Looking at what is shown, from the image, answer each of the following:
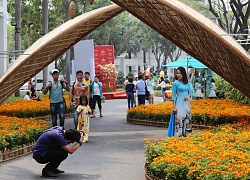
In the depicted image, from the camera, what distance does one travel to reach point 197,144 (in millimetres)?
9625

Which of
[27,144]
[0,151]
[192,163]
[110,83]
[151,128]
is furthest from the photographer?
[110,83]

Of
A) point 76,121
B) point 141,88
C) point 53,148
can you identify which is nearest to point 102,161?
point 53,148

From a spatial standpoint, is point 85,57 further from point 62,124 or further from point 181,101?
point 181,101

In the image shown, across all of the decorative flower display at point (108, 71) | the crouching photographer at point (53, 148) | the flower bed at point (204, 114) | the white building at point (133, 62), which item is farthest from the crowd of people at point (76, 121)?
the white building at point (133, 62)

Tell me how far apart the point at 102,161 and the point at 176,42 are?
541cm

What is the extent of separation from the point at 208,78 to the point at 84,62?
761 cm

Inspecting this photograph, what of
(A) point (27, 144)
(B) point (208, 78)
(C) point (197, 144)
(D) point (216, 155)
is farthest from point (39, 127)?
(B) point (208, 78)

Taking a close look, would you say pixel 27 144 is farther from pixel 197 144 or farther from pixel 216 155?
pixel 216 155

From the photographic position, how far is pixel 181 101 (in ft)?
40.4

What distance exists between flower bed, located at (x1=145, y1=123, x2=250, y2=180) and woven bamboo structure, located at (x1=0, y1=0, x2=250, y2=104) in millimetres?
2478

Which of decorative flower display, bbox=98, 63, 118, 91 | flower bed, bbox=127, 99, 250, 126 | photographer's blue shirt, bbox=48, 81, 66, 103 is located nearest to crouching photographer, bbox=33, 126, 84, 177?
photographer's blue shirt, bbox=48, 81, 66, 103

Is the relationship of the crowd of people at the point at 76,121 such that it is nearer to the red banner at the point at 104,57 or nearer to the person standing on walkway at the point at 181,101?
the person standing on walkway at the point at 181,101

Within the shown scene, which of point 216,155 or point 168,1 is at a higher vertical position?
point 168,1

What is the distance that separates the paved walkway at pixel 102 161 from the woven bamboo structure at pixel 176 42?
2.57 meters
